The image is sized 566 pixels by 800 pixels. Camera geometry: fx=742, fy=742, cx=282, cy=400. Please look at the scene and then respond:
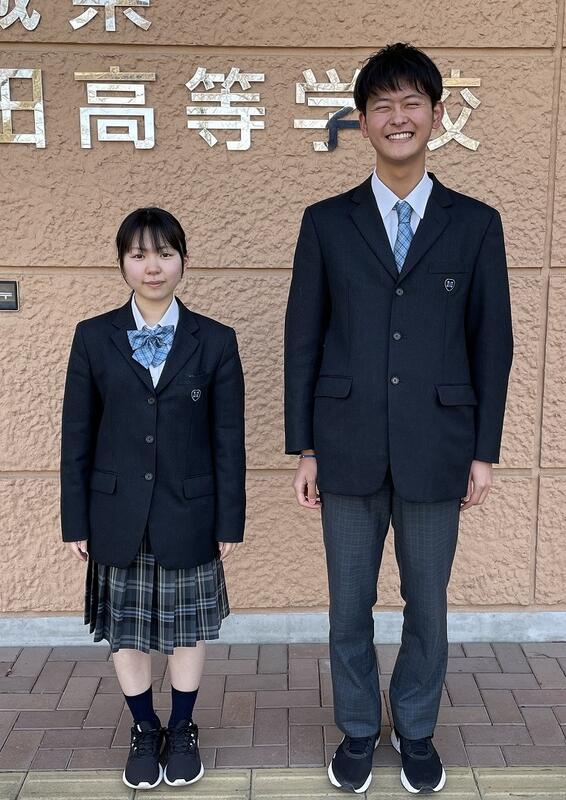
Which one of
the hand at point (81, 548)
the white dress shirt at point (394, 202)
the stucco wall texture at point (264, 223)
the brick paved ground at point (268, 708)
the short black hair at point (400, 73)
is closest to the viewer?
the short black hair at point (400, 73)

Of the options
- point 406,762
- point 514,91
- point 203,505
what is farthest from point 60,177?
point 406,762

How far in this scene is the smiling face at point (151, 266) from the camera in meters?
1.96

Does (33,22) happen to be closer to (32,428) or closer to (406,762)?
(32,428)

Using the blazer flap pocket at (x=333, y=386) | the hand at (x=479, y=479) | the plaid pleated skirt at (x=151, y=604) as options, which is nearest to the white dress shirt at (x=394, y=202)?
the blazer flap pocket at (x=333, y=386)

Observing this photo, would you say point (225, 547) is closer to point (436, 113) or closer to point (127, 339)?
point (127, 339)

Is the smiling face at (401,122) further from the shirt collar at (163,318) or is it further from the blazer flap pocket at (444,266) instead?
the shirt collar at (163,318)

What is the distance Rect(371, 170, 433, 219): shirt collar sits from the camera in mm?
Result: 1990

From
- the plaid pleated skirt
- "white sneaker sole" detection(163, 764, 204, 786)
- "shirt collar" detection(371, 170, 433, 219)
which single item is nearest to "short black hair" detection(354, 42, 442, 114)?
Answer: "shirt collar" detection(371, 170, 433, 219)

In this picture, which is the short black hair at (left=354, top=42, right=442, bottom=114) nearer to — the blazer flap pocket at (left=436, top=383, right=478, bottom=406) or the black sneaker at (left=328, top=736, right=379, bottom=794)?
the blazer flap pocket at (left=436, top=383, right=478, bottom=406)

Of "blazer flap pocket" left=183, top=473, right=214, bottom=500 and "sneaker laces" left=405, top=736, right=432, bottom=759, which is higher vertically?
"blazer flap pocket" left=183, top=473, right=214, bottom=500

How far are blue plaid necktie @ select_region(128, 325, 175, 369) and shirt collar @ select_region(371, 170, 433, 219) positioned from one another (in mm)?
676

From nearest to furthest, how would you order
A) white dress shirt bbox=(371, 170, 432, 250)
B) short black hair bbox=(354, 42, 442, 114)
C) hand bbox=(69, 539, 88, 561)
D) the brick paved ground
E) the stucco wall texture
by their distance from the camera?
short black hair bbox=(354, 42, 442, 114)
white dress shirt bbox=(371, 170, 432, 250)
hand bbox=(69, 539, 88, 561)
the brick paved ground
the stucco wall texture

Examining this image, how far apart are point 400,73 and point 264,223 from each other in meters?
1.00

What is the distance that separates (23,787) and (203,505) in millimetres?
1000
